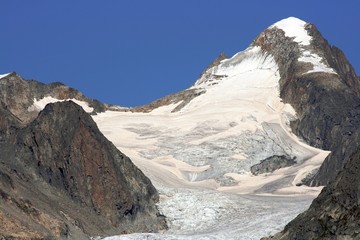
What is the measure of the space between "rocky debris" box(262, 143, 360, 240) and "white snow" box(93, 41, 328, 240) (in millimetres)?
12936

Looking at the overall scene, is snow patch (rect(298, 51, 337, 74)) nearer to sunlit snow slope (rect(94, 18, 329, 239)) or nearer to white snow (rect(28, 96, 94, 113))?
sunlit snow slope (rect(94, 18, 329, 239))

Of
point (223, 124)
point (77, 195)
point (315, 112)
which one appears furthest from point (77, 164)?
point (315, 112)

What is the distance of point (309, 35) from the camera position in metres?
114

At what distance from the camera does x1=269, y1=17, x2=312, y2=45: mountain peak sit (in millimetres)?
112438

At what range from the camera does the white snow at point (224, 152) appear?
202 ft

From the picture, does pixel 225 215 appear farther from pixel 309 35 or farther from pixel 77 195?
pixel 309 35

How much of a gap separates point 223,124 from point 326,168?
21.7 m

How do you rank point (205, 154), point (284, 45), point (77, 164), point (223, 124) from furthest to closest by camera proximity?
point (284, 45) < point (223, 124) < point (205, 154) < point (77, 164)

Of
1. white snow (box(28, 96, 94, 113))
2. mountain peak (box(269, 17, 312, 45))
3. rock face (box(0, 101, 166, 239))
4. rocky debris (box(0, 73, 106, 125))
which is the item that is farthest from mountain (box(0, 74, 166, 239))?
mountain peak (box(269, 17, 312, 45))

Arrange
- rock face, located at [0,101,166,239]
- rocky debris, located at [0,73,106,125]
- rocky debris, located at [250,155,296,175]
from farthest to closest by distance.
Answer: rocky debris, located at [0,73,106,125] → rocky debris, located at [250,155,296,175] → rock face, located at [0,101,166,239]

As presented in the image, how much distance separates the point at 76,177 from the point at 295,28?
57.1 metres

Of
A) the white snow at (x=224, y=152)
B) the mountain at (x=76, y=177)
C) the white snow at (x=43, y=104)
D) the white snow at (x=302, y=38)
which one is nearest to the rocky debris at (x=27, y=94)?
the white snow at (x=43, y=104)

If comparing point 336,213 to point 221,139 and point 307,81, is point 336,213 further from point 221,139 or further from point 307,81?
point 307,81

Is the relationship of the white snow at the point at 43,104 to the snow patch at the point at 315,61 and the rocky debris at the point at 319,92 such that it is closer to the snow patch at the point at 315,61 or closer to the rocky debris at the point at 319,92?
the rocky debris at the point at 319,92
